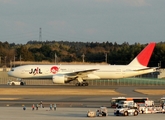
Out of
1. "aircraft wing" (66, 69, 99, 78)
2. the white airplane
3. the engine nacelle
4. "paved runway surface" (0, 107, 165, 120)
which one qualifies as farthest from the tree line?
"paved runway surface" (0, 107, 165, 120)

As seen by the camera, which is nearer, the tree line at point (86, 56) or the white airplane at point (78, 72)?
the white airplane at point (78, 72)

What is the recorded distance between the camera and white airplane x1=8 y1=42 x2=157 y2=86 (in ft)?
258

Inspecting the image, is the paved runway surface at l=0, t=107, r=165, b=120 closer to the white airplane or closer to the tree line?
the white airplane

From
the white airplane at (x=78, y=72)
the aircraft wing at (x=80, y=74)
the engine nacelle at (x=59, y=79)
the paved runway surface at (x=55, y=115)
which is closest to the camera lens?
the paved runway surface at (x=55, y=115)

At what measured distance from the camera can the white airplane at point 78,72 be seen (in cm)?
7850

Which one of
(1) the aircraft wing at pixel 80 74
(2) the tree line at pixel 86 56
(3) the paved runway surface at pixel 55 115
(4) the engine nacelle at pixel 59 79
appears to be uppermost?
(2) the tree line at pixel 86 56

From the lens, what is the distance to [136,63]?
82812 mm

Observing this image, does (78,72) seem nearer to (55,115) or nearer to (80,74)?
(80,74)

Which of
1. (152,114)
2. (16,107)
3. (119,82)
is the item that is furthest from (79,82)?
(152,114)

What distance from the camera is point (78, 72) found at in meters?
78.1

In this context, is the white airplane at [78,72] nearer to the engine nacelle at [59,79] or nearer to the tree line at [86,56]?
the engine nacelle at [59,79]

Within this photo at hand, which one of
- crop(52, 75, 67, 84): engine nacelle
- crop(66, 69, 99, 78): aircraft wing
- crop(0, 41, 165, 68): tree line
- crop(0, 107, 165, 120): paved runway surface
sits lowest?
crop(0, 107, 165, 120): paved runway surface

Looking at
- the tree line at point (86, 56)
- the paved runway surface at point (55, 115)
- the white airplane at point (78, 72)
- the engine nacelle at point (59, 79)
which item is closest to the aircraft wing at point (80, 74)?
the white airplane at point (78, 72)

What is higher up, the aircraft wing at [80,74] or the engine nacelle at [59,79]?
the aircraft wing at [80,74]
